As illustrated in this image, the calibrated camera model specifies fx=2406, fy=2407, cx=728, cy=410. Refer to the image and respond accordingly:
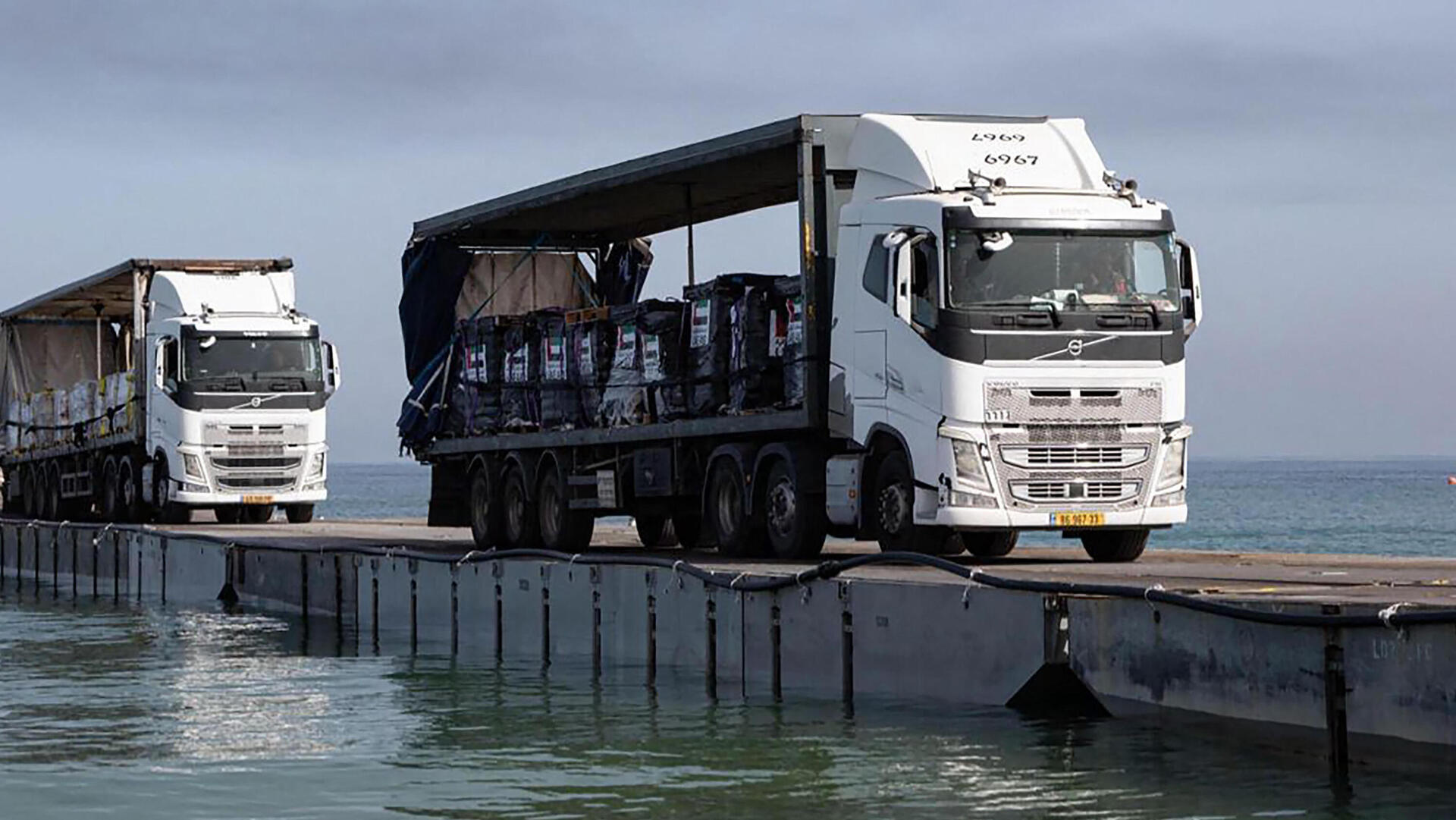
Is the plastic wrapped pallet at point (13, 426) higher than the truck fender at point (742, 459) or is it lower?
higher

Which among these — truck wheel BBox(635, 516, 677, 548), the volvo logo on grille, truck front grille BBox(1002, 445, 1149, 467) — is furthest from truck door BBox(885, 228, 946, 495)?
truck wheel BBox(635, 516, 677, 548)

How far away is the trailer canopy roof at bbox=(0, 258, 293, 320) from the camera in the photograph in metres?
38.9

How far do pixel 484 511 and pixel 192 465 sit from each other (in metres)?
11.6

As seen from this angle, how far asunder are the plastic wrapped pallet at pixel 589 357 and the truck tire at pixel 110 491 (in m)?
18.9

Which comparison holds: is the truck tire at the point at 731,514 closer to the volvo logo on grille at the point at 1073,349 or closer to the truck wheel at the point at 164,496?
the volvo logo on grille at the point at 1073,349

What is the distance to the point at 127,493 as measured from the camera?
4209cm

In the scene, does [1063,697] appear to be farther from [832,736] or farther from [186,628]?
[186,628]

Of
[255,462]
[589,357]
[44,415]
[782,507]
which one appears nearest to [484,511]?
[589,357]

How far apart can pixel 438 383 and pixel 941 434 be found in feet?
35.5

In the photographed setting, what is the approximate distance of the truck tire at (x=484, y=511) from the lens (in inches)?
1101

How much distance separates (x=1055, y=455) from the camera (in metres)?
20.3

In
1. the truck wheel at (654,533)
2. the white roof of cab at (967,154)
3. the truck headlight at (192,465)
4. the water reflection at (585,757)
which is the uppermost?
the white roof of cab at (967,154)

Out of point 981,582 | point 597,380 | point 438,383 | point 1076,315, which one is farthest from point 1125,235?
point 438,383


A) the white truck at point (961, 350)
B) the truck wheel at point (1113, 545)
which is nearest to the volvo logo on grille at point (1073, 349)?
the white truck at point (961, 350)
